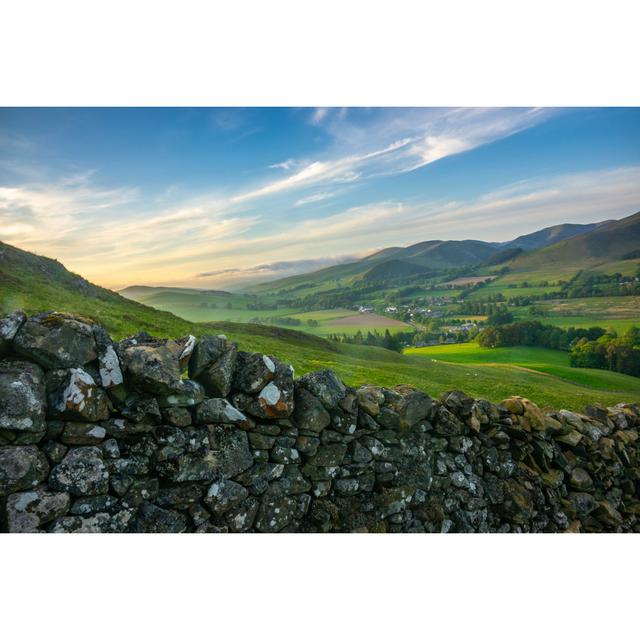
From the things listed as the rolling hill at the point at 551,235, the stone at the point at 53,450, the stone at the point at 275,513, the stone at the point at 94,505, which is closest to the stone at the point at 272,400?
the stone at the point at 275,513

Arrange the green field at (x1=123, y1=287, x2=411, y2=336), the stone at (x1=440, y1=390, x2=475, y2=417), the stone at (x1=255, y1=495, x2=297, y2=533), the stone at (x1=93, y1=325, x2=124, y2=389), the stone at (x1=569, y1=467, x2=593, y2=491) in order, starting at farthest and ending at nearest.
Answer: the green field at (x1=123, y1=287, x2=411, y2=336) → the stone at (x1=569, y1=467, x2=593, y2=491) → the stone at (x1=440, y1=390, x2=475, y2=417) → the stone at (x1=255, y1=495, x2=297, y2=533) → the stone at (x1=93, y1=325, x2=124, y2=389)

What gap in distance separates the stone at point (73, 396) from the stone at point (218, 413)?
0.74m

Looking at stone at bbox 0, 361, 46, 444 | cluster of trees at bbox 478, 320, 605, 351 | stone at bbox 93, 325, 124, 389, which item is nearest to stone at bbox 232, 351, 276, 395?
stone at bbox 93, 325, 124, 389

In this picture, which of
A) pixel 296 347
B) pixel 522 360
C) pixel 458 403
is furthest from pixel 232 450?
pixel 522 360

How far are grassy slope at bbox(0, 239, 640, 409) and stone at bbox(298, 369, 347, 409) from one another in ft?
2.62

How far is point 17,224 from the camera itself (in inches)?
189

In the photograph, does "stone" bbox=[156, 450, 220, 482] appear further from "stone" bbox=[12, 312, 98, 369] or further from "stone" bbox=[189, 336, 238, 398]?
"stone" bbox=[12, 312, 98, 369]

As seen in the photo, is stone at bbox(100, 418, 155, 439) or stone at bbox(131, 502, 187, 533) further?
stone at bbox(131, 502, 187, 533)

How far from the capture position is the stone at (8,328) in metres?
2.83

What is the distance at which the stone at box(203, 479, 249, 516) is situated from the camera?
3371 mm

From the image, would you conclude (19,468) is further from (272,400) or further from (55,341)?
(272,400)

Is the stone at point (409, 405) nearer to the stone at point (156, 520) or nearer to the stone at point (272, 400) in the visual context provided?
the stone at point (272, 400)

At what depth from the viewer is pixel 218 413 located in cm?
340

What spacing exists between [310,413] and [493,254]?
4.19 m
